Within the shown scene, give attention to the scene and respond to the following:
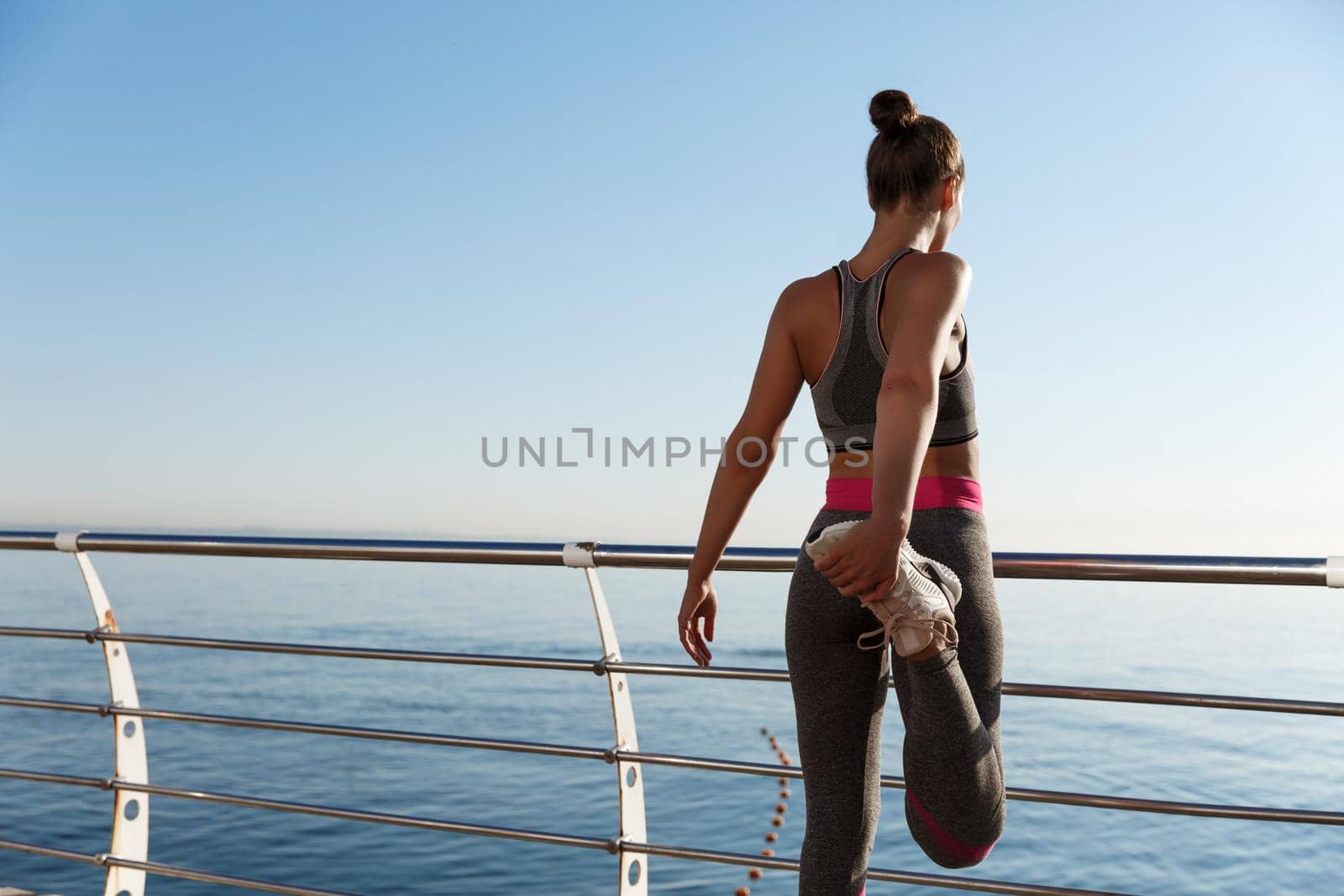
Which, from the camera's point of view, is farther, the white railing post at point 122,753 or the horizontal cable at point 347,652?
the white railing post at point 122,753

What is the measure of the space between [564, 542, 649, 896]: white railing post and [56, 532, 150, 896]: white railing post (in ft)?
3.59

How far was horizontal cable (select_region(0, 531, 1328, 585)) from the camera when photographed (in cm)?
159

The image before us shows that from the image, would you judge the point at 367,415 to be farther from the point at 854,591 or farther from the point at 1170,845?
the point at 854,591

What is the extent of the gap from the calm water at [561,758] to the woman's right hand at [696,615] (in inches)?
92.6

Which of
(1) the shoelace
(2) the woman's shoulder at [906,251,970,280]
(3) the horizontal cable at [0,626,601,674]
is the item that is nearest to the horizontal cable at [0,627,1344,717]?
(3) the horizontal cable at [0,626,601,674]

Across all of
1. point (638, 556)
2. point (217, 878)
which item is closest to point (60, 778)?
point (217, 878)

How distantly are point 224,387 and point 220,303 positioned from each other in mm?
7961

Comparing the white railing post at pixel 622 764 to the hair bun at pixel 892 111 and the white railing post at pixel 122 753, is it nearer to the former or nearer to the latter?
the hair bun at pixel 892 111

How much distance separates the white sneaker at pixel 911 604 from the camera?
114 cm

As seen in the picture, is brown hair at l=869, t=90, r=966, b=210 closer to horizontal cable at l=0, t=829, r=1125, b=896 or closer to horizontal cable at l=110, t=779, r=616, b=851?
horizontal cable at l=0, t=829, r=1125, b=896

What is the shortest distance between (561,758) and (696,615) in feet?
47.3

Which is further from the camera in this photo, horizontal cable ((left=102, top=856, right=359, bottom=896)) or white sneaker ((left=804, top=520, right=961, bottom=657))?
horizontal cable ((left=102, top=856, right=359, bottom=896))

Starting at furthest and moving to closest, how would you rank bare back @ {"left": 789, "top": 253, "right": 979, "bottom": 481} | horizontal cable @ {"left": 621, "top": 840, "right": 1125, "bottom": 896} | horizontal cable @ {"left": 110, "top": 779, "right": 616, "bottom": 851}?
horizontal cable @ {"left": 110, "top": 779, "right": 616, "bottom": 851}, horizontal cable @ {"left": 621, "top": 840, "right": 1125, "bottom": 896}, bare back @ {"left": 789, "top": 253, "right": 979, "bottom": 481}

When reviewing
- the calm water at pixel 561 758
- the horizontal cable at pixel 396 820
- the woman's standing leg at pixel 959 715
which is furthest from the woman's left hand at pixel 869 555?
the calm water at pixel 561 758
